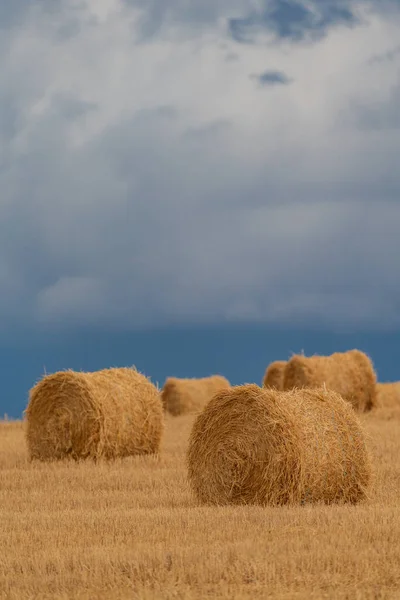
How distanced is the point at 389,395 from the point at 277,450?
22.4m

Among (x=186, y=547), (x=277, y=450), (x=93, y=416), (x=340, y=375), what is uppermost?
(x=340, y=375)

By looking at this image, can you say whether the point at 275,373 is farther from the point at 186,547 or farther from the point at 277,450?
the point at 186,547

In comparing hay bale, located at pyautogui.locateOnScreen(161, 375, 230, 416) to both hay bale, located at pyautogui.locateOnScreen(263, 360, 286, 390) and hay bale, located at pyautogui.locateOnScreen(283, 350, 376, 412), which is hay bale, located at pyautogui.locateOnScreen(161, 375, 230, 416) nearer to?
hay bale, located at pyautogui.locateOnScreen(263, 360, 286, 390)

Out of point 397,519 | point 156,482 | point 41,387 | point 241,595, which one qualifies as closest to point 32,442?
point 41,387

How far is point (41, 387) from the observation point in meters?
18.9

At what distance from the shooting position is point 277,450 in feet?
39.6

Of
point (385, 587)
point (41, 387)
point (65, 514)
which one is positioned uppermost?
point (41, 387)

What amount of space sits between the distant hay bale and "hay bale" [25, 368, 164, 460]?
14.7m

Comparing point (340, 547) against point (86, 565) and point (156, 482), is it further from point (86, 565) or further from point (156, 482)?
point (156, 482)

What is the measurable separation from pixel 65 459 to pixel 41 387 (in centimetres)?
157

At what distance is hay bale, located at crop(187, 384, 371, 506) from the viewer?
1203 centimetres

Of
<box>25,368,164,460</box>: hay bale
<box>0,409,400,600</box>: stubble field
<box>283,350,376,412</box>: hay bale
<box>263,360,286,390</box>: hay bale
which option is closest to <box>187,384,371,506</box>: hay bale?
<box>0,409,400,600</box>: stubble field

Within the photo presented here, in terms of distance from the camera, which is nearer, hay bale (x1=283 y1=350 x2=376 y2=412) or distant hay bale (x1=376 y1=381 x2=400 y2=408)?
hay bale (x1=283 y1=350 x2=376 y2=412)

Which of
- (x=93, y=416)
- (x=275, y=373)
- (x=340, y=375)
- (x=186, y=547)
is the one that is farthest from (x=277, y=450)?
(x=275, y=373)
